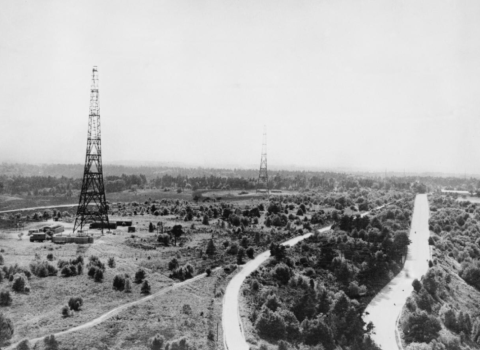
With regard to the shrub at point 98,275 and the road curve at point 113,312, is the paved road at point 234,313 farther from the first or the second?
the shrub at point 98,275

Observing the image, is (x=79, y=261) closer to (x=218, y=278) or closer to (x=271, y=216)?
(x=218, y=278)

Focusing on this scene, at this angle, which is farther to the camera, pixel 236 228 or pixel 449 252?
pixel 236 228

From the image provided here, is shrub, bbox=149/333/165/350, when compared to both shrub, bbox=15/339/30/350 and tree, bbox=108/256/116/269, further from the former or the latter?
tree, bbox=108/256/116/269

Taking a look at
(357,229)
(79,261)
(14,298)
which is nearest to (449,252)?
(357,229)

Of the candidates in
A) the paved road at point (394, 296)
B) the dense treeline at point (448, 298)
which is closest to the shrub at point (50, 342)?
the paved road at point (394, 296)

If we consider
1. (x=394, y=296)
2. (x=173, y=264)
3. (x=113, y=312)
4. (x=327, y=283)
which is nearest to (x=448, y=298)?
(x=394, y=296)

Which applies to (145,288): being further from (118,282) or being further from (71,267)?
(71,267)
